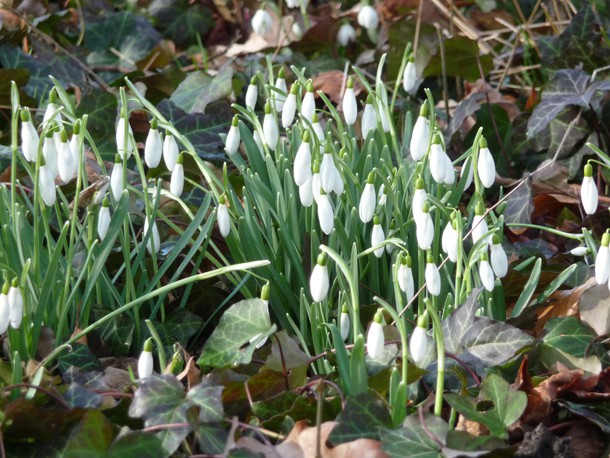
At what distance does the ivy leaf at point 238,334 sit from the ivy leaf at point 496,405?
1.31ft

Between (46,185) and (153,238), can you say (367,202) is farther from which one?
(46,185)

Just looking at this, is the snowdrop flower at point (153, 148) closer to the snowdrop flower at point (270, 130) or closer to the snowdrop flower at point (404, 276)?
the snowdrop flower at point (270, 130)

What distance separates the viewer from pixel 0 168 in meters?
2.80

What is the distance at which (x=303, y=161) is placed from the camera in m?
1.94

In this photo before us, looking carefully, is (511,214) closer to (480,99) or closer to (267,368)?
(480,99)

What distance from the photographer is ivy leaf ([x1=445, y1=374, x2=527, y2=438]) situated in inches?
63.8

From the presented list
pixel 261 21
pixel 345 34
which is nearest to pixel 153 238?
pixel 261 21

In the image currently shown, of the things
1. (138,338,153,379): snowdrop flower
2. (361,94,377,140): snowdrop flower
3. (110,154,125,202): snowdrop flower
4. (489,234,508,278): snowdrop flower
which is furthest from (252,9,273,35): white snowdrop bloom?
(138,338,153,379): snowdrop flower

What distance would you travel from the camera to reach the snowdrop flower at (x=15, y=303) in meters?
1.69

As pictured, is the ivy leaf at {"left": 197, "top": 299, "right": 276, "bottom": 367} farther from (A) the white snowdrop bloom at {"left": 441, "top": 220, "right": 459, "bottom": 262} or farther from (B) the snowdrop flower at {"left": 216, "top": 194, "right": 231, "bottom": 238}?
(A) the white snowdrop bloom at {"left": 441, "top": 220, "right": 459, "bottom": 262}

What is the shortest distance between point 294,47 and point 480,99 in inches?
39.2

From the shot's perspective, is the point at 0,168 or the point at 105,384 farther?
the point at 0,168

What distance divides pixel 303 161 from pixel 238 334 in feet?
1.24

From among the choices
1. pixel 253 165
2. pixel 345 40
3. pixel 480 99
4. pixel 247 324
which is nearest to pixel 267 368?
pixel 247 324
